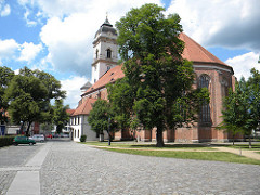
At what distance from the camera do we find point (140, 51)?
26484 millimetres

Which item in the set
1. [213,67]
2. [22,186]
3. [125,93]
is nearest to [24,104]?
[125,93]

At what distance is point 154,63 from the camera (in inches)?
979

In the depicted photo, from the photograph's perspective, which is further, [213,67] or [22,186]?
[213,67]

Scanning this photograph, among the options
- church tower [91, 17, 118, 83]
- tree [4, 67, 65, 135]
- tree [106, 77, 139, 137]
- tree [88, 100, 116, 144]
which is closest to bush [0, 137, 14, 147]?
tree [4, 67, 65, 135]

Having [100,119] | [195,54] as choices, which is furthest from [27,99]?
[195,54]

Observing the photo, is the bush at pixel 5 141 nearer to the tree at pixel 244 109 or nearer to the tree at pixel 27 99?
the tree at pixel 27 99

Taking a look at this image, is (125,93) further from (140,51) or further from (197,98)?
(197,98)

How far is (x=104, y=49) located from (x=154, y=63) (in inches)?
1480

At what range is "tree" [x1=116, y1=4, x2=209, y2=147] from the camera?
2445 cm

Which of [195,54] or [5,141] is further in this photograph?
[195,54]

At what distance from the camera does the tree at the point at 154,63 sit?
80.2ft

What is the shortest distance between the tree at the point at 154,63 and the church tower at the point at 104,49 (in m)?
33.9

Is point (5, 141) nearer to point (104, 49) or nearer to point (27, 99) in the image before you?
point (27, 99)

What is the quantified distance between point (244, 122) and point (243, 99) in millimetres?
2172
